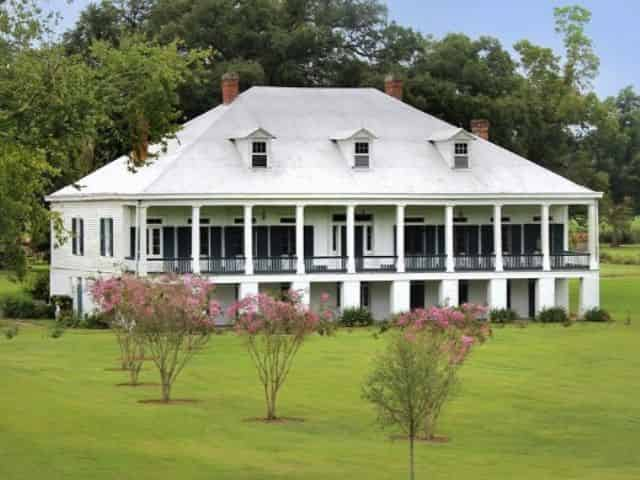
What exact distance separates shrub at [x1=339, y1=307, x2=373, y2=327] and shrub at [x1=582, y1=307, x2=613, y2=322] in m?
8.44

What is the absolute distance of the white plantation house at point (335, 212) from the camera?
55188mm

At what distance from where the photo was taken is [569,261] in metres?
59.7

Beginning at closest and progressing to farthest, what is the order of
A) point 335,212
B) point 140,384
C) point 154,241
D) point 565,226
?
point 140,384 → point 154,241 → point 335,212 → point 565,226

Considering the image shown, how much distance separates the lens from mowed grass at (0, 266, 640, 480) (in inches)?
930

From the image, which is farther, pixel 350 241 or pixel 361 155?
pixel 361 155

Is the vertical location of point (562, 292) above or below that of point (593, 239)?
below

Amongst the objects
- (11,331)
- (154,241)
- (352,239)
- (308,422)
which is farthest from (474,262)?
(308,422)

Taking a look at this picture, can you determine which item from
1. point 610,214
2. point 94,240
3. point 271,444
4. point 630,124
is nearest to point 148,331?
point 271,444

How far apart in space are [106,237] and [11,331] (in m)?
8.97

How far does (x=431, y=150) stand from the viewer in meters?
60.4

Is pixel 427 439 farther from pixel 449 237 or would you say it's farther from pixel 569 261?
pixel 569 261

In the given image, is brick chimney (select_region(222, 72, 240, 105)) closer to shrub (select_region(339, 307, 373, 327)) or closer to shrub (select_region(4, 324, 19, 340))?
shrub (select_region(339, 307, 373, 327))

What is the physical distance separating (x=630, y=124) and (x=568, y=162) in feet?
273

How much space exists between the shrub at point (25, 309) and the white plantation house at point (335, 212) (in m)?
1.36
